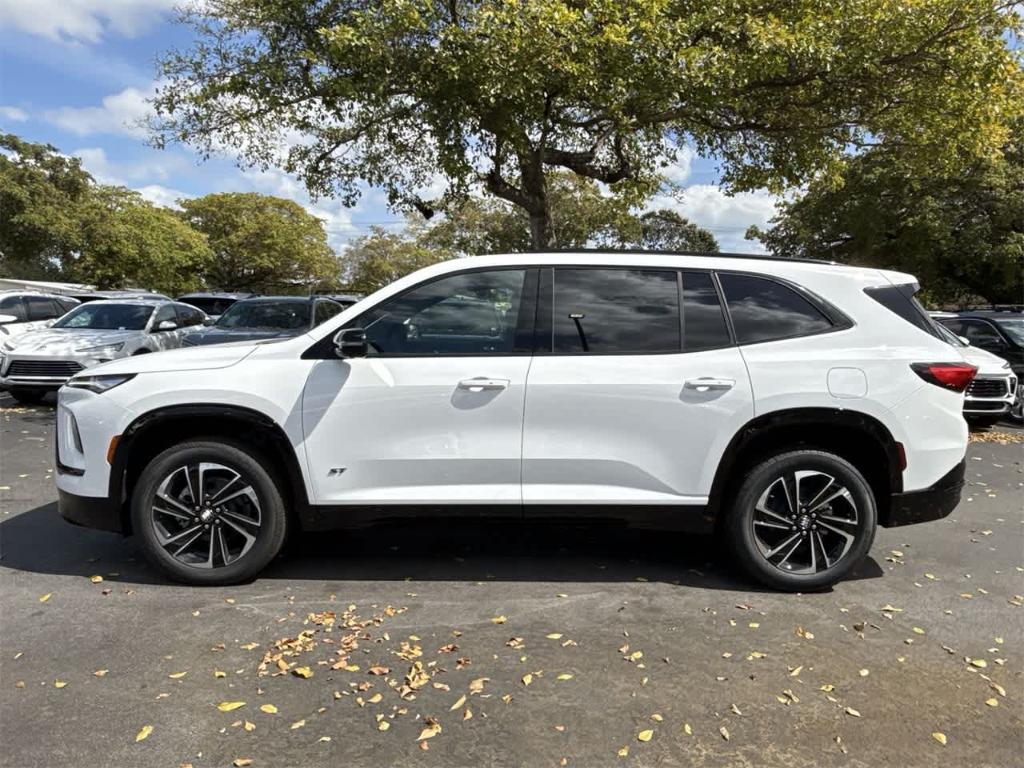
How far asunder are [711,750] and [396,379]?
229 centimetres

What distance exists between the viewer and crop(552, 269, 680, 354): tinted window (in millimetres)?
4020

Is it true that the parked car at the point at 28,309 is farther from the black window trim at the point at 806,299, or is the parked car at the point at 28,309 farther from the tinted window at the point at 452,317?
the black window trim at the point at 806,299

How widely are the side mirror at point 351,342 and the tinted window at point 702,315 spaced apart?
176 centimetres

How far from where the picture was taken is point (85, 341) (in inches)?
414

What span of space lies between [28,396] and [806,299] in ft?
37.3

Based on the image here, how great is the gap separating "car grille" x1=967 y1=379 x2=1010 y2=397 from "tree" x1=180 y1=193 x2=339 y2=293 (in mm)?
39790

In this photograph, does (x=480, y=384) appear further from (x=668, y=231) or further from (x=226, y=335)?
(x=668, y=231)

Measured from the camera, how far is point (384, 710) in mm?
2914

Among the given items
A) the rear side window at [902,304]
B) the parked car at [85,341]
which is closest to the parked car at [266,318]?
the parked car at [85,341]

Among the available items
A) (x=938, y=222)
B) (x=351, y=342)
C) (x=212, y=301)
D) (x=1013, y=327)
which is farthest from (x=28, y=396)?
(x=938, y=222)

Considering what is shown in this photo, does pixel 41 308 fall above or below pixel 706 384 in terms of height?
above

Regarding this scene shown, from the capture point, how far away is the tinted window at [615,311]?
402 cm

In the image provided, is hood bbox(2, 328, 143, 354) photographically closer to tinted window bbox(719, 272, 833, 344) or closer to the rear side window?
tinted window bbox(719, 272, 833, 344)

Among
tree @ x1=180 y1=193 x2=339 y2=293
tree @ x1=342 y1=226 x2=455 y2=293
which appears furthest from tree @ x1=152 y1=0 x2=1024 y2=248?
tree @ x1=342 y1=226 x2=455 y2=293
